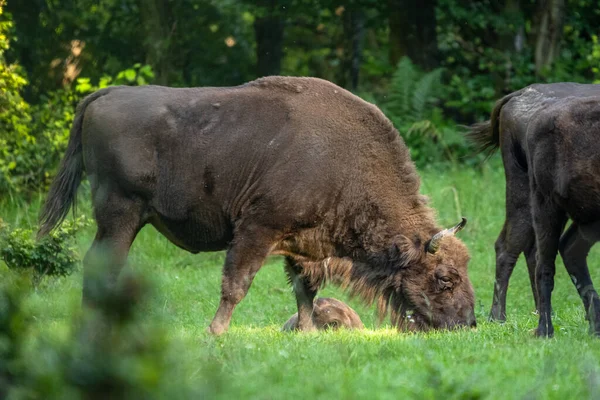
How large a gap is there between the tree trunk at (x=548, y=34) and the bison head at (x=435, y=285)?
1125 cm

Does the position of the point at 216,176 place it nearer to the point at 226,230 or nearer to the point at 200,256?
the point at 226,230

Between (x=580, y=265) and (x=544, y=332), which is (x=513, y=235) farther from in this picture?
(x=544, y=332)

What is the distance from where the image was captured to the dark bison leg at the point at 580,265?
26.3 ft

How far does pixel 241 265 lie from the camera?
865cm

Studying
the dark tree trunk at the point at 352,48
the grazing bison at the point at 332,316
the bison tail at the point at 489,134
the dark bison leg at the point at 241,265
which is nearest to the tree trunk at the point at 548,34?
the dark tree trunk at the point at 352,48

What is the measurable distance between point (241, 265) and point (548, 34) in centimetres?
1254

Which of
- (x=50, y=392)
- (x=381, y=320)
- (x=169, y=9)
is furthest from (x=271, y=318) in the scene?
(x=169, y=9)

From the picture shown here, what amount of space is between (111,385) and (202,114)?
5.31 meters

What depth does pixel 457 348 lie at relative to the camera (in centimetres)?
702

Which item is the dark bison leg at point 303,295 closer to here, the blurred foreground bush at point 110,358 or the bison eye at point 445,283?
the bison eye at point 445,283

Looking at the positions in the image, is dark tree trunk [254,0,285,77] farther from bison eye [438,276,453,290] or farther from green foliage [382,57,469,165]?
bison eye [438,276,453,290]

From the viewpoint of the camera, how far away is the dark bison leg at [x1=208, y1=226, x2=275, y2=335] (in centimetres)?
863

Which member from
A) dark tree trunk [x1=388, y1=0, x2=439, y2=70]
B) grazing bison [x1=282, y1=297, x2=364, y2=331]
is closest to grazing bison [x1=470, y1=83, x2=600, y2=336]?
→ grazing bison [x1=282, y1=297, x2=364, y2=331]

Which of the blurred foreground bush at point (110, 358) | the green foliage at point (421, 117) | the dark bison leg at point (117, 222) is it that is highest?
the blurred foreground bush at point (110, 358)
